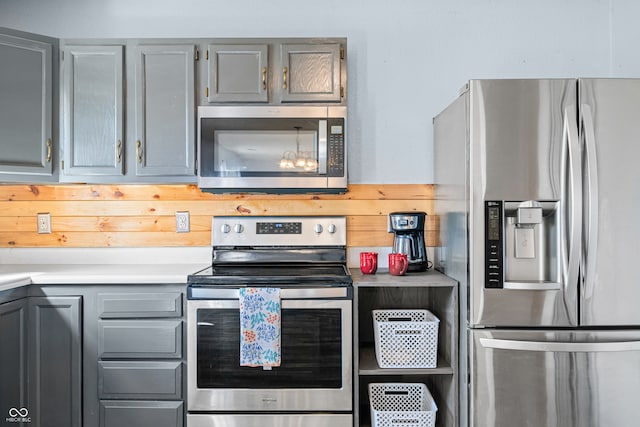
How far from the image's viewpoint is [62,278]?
189 cm

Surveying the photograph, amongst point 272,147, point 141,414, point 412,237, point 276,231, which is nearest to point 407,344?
point 412,237

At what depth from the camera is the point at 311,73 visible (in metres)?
2.10

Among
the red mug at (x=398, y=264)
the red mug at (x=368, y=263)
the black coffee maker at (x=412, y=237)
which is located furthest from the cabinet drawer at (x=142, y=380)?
the black coffee maker at (x=412, y=237)

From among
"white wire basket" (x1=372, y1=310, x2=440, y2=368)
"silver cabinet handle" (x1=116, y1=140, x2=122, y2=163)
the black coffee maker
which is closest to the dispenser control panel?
"white wire basket" (x1=372, y1=310, x2=440, y2=368)

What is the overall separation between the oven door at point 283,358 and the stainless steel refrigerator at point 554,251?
563 mm

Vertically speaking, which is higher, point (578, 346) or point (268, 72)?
point (268, 72)

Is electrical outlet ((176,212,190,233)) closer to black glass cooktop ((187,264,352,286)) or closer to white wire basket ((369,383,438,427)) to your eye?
black glass cooktop ((187,264,352,286))

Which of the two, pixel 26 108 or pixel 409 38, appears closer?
pixel 26 108

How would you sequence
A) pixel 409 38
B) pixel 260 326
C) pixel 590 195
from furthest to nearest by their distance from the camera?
pixel 409 38 → pixel 260 326 → pixel 590 195

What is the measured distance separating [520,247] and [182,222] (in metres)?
1.75

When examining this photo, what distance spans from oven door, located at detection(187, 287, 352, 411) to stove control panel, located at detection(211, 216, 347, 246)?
507mm

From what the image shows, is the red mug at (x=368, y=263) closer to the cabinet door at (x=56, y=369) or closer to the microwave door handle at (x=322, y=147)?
the microwave door handle at (x=322, y=147)

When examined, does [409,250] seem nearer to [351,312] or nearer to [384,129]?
[351,312]

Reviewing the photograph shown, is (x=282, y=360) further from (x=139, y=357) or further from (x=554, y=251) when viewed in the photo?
(x=554, y=251)
